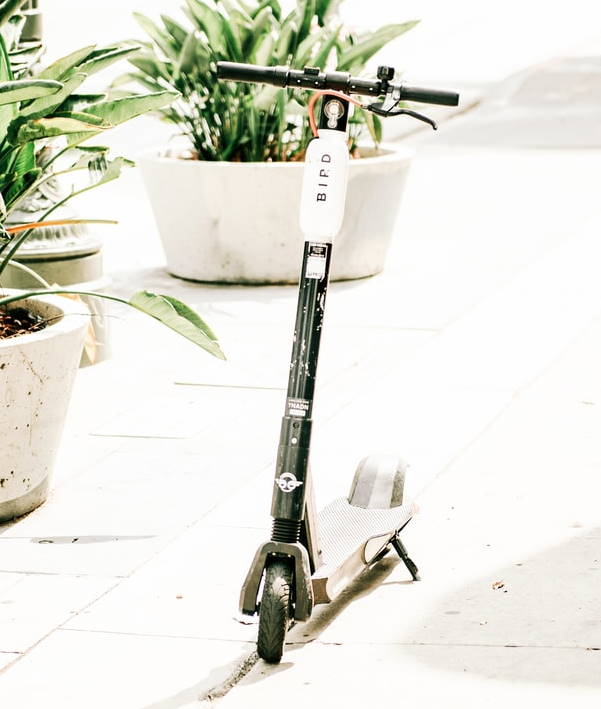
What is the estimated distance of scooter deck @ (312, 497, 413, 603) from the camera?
147 inches

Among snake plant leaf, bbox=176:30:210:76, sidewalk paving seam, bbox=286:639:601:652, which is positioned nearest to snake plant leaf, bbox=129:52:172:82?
snake plant leaf, bbox=176:30:210:76

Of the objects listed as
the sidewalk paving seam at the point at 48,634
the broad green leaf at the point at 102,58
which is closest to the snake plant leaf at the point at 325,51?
the broad green leaf at the point at 102,58

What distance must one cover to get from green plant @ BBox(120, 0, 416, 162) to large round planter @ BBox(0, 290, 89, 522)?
3.62 metres

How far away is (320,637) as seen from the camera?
3.73m

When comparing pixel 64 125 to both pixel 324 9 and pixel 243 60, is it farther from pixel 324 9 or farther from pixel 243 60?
pixel 324 9

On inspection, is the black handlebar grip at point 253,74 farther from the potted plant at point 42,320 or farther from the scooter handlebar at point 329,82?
the potted plant at point 42,320

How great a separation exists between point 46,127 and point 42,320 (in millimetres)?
737

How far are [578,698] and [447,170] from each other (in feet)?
32.3

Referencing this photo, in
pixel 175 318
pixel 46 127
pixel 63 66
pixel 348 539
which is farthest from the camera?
pixel 63 66

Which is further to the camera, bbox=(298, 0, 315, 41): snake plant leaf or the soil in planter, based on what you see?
bbox=(298, 0, 315, 41): snake plant leaf

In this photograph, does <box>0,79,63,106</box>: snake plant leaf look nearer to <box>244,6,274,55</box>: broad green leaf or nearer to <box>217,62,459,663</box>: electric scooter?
<box>217,62,459,663</box>: electric scooter

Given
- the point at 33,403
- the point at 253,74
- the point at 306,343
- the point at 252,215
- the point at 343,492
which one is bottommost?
the point at 343,492

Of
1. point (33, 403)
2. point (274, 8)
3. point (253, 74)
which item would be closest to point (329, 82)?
point (253, 74)

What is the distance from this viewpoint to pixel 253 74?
11.8 ft
